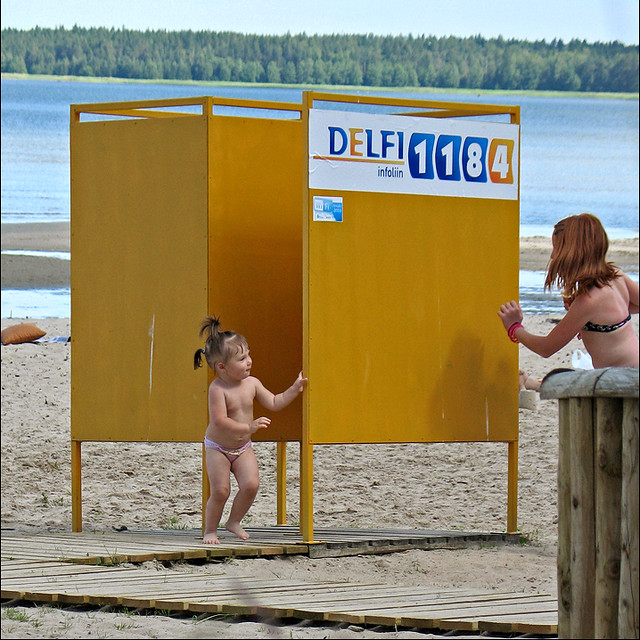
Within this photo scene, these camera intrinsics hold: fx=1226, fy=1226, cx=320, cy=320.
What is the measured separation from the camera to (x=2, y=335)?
1366 centimetres

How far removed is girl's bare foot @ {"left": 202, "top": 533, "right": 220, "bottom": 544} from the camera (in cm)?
609

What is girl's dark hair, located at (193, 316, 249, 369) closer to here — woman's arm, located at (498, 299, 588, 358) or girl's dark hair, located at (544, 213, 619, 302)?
woman's arm, located at (498, 299, 588, 358)

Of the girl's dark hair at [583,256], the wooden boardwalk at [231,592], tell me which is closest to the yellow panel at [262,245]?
the wooden boardwalk at [231,592]

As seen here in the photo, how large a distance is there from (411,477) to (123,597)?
4809 mm

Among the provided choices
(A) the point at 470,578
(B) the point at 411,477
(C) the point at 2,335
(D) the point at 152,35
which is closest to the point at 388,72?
(D) the point at 152,35

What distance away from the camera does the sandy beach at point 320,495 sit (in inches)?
229

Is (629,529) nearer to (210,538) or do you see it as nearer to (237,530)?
(210,538)

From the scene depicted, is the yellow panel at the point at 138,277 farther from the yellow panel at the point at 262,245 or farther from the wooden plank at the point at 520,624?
the wooden plank at the point at 520,624

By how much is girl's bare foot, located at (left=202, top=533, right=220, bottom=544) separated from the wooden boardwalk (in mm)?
48

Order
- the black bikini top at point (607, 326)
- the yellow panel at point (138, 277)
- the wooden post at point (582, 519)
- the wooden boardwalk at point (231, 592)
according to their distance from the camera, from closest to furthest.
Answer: the wooden post at point (582, 519)
the wooden boardwalk at point (231, 592)
the black bikini top at point (607, 326)
the yellow panel at point (138, 277)

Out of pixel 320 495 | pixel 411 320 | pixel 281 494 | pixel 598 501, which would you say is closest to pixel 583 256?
pixel 411 320

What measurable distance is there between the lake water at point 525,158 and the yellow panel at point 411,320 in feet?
40.7

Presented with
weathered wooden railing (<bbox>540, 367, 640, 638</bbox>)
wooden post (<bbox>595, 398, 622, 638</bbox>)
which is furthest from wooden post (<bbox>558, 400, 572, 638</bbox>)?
wooden post (<bbox>595, 398, 622, 638</bbox>)

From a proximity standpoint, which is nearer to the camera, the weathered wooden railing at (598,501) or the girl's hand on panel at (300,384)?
the weathered wooden railing at (598,501)
